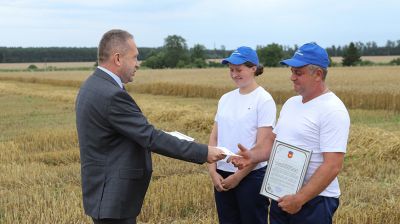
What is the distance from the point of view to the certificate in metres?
3.46

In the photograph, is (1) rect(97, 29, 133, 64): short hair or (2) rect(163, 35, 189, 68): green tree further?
(2) rect(163, 35, 189, 68): green tree

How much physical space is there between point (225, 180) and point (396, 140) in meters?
7.41

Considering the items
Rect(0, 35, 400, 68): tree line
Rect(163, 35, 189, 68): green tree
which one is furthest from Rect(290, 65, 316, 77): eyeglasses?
Rect(163, 35, 189, 68): green tree

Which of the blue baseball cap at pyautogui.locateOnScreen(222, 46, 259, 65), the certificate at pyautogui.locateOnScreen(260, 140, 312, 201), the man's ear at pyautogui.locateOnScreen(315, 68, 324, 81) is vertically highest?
the blue baseball cap at pyautogui.locateOnScreen(222, 46, 259, 65)

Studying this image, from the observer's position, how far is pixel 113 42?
3469mm

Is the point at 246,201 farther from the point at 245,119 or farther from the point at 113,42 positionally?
the point at 113,42

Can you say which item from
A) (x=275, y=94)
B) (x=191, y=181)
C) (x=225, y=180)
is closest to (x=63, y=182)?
(x=191, y=181)

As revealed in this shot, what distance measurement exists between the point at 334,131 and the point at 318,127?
0.13 metres

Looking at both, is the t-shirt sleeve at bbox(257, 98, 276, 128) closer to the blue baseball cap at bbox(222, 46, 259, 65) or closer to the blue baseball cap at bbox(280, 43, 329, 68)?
the blue baseball cap at bbox(222, 46, 259, 65)

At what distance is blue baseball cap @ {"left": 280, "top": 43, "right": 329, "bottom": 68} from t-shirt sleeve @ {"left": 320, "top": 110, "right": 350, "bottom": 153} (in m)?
0.39

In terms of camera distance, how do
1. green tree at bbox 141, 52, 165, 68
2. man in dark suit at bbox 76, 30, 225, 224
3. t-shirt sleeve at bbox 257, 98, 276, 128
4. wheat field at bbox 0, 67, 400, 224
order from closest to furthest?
1. man in dark suit at bbox 76, 30, 225, 224
2. t-shirt sleeve at bbox 257, 98, 276, 128
3. wheat field at bbox 0, 67, 400, 224
4. green tree at bbox 141, 52, 165, 68

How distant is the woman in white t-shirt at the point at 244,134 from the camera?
4242 mm

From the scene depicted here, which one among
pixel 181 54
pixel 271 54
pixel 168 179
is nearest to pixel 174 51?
pixel 181 54

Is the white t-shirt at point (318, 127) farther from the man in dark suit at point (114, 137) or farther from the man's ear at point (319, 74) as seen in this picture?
the man in dark suit at point (114, 137)
